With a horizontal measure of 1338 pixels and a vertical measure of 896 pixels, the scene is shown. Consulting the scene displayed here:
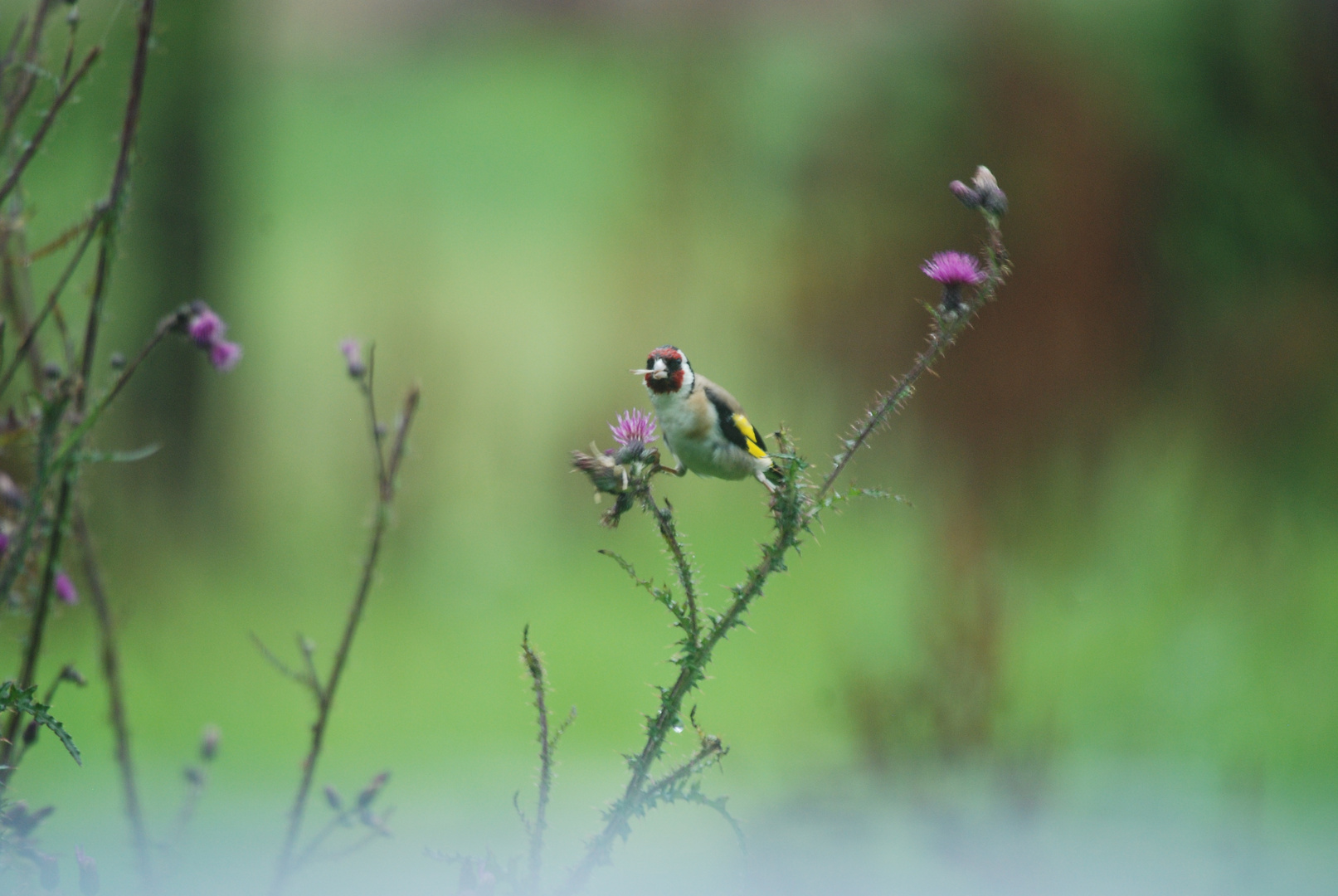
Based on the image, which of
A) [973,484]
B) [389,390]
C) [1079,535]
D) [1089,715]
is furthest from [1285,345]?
[389,390]

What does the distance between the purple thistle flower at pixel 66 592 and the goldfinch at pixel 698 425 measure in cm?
42

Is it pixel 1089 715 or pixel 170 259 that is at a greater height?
pixel 1089 715

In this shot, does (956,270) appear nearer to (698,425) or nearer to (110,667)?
(698,425)

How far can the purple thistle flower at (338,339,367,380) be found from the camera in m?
0.91

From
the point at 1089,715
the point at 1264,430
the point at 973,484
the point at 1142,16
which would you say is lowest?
the point at 1089,715

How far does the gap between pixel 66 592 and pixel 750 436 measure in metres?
0.48

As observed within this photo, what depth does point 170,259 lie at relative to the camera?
9.77 feet

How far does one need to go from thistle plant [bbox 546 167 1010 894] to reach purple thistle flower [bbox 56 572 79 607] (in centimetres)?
39

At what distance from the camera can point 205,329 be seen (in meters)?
0.80

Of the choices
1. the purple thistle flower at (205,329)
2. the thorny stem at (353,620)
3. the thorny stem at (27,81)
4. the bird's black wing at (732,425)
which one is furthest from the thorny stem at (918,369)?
the thorny stem at (27,81)

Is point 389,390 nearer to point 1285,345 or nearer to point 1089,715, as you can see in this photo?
point 1089,715

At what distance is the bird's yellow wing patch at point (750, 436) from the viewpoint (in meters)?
0.74

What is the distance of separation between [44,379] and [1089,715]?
2.23 metres

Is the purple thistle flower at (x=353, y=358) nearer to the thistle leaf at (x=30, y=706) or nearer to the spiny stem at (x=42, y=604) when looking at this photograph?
the spiny stem at (x=42, y=604)
